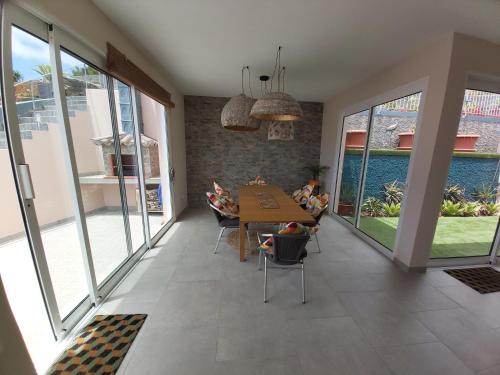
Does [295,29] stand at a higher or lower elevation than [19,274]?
higher

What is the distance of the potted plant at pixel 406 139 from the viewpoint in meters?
2.42

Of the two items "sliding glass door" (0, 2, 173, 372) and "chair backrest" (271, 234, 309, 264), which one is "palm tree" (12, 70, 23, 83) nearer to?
"sliding glass door" (0, 2, 173, 372)

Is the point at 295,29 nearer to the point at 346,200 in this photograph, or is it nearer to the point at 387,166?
the point at 387,166

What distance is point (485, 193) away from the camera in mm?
2617

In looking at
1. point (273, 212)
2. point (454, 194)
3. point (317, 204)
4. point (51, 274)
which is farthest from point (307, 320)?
point (454, 194)

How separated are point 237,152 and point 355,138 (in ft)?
8.29

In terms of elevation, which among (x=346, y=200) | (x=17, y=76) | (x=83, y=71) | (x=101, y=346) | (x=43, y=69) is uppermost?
(x=83, y=71)

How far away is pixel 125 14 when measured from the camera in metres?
1.73

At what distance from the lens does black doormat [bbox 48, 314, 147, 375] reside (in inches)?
49.0

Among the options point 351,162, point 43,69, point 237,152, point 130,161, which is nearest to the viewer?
point 43,69

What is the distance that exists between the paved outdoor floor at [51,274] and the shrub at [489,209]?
4.79m

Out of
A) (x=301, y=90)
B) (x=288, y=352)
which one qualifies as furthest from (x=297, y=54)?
(x=288, y=352)

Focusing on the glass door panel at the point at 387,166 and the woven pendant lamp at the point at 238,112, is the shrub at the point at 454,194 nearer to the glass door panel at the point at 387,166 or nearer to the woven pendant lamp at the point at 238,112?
the glass door panel at the point at 387,166

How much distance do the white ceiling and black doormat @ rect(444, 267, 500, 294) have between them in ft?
8.31
